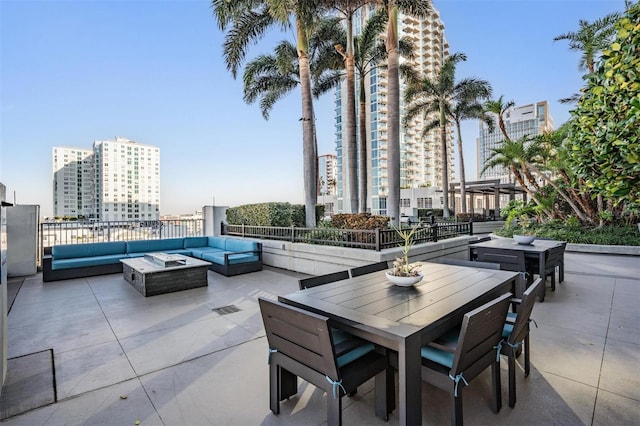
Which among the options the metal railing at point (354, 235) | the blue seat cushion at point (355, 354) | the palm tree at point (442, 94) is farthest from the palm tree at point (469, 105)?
the blue seat cushion at point (355, 354)

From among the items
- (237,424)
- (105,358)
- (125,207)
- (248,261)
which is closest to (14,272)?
(248,261)

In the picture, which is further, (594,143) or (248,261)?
(248,261)

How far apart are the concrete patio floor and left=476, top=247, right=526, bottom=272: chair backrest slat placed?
619 millimetres

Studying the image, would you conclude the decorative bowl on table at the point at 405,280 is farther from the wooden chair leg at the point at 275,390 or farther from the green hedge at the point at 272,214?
the green hedge at the point at 272,214

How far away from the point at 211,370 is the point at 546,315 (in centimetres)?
409

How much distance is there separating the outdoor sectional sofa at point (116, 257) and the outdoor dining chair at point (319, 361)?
451 centimetres

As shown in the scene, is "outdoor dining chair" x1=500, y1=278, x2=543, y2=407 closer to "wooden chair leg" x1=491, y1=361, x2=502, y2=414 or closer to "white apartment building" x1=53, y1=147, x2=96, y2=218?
"wooden chair leg" x1=491, y1=361, x2=502, y2=414

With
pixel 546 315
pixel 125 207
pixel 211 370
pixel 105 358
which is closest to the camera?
pixel 211 370

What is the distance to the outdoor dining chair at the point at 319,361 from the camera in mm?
1624

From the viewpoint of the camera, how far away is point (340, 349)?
1.94 m

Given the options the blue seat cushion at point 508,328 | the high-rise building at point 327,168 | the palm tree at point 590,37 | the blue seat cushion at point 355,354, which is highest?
the high-rise building at point 327,168

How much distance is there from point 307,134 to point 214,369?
24.5 feet

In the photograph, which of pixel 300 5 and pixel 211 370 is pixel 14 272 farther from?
pixel 300 5

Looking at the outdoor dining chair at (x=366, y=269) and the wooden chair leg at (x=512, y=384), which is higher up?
the outdoor dining chair at (x=366, y=269)
